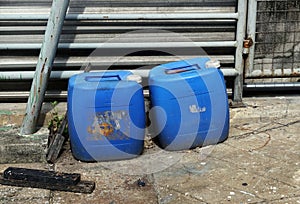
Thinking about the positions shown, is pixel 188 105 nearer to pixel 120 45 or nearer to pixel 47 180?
pixel 120 45

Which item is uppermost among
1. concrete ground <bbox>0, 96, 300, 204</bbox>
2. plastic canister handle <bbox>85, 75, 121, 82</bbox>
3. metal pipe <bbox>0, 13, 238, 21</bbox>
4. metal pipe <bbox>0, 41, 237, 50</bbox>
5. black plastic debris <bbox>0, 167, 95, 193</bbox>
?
metal pipe <bbox>0, 13, 238, 21</bbox>

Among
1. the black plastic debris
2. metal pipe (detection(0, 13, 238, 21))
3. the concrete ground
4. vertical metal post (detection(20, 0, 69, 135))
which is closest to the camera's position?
the concrete ground

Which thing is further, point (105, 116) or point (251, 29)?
point (251, 29)

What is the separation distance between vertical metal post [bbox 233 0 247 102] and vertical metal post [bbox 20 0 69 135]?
187 cm

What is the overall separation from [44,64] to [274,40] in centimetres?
260

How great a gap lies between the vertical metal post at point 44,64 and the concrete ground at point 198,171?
16 cm

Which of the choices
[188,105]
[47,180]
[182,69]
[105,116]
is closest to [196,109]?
[188,105]

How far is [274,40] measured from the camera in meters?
5.49

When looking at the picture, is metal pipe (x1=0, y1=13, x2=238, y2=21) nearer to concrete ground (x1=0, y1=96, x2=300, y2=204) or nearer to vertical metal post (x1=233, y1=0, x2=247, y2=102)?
vertical metal post (x1=233, y1=0, x2=247, y2=102)

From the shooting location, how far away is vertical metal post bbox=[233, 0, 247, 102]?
5191 mm

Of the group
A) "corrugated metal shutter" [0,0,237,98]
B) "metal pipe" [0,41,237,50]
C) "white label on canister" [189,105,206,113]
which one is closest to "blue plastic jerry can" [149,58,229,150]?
"white label on canister" [189,105,206,113]

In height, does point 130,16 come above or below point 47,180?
above

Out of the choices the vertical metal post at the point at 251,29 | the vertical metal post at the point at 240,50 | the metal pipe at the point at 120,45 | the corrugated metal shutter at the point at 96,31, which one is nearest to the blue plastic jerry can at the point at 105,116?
the metal pipe at the point at 120,45

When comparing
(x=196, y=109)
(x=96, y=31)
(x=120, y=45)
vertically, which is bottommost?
(x=196, y=109)
